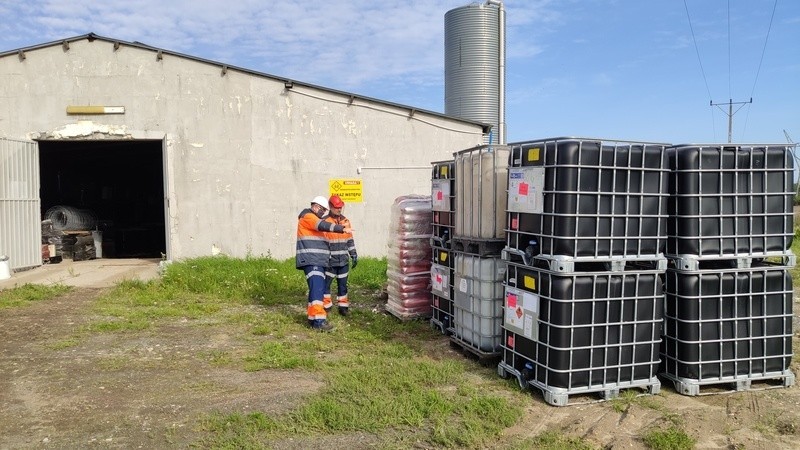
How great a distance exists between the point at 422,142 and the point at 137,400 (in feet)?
33.8

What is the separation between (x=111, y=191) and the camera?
22.2 m

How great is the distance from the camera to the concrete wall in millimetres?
12742

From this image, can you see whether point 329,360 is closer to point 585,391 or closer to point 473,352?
point 473,352

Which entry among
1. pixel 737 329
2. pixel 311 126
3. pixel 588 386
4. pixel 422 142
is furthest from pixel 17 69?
pixel 737 329

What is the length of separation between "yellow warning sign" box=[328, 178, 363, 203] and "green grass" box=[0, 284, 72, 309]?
603cm

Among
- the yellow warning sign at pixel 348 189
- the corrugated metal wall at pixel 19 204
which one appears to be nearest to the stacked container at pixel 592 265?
the yellow warning sign at pixel 348 189

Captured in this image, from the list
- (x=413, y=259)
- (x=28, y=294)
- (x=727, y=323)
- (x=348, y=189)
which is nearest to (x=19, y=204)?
(x=28, y=294)

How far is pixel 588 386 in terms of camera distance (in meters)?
4.98

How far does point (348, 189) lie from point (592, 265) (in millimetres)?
9312

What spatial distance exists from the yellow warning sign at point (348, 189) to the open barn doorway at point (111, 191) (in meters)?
7.05

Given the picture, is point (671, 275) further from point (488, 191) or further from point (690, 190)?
point (488, 191)

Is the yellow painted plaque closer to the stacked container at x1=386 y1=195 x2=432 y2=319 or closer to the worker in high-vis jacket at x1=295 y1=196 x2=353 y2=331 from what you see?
the stacked container at x1=386 y1=195 x2=432 y2=319

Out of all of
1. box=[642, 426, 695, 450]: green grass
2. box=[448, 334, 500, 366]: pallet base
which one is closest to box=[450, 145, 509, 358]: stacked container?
box=[448, 334, 500, 366]: pallet base

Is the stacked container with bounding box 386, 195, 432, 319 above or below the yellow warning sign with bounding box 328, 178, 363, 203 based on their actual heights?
below
